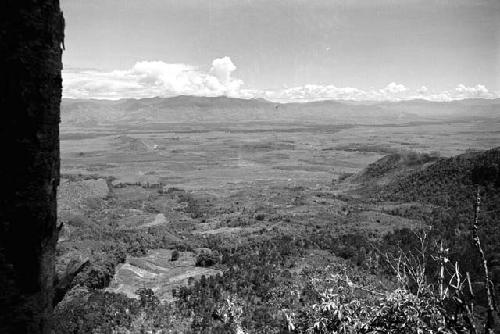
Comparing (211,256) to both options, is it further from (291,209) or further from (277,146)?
(277,146)

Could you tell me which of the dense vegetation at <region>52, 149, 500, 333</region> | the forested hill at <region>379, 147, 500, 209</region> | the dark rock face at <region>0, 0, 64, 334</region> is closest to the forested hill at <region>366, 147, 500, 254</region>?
the forested hill at <region>379, 147, 500, 209</region>

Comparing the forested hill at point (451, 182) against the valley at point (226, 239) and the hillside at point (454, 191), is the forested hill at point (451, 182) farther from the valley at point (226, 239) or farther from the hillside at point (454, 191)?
the valley at point (226, 239)

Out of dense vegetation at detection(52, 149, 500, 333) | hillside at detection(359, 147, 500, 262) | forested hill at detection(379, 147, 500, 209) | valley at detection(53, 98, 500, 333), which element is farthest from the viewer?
forested hill at detection(379, 147, 500, 209)

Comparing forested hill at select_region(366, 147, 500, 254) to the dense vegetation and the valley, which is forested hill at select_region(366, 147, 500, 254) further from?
the valley

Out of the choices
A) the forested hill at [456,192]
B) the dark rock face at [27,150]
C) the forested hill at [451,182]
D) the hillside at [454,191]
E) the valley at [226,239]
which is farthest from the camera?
the forested hill at [451,182]

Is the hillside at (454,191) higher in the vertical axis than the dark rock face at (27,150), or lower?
lower

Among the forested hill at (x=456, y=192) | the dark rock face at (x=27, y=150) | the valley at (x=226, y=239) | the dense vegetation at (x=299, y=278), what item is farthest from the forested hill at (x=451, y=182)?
the dark rock face at (x=27, y=150)

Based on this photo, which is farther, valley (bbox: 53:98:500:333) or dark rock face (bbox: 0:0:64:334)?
valley (bbox: 53:98:500:333)

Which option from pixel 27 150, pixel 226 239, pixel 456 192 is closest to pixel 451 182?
pixel 456 192

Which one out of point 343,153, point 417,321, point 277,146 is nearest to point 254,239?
point 417,321

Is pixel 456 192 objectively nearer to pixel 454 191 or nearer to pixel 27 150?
pixel 454 191
